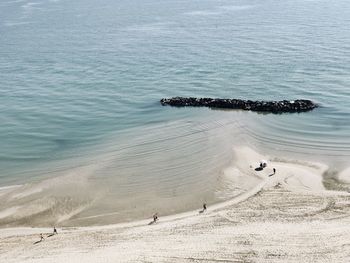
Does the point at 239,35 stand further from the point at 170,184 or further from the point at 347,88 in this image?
the point at 170,184

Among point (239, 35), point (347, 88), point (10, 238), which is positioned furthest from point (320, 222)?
point (239, 35)

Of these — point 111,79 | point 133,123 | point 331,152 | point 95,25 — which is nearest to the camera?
point 331,152

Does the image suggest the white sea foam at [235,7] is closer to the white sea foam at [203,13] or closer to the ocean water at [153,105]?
the white sea foam at [203,13]

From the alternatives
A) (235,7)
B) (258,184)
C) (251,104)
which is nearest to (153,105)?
(251,104)

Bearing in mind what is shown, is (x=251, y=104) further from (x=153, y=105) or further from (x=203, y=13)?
(x=203, y=13)

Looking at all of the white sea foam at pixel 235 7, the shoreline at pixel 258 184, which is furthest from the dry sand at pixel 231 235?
the white sea foam at pixel 235 7

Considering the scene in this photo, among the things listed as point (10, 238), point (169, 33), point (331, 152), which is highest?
point (169, 33)
